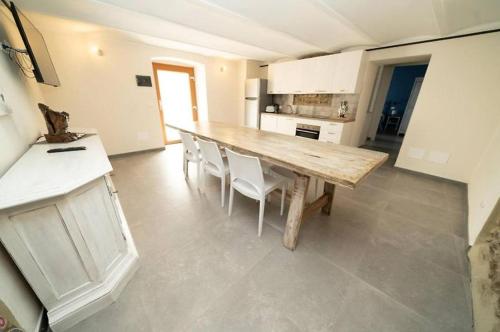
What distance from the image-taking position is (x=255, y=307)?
1173 mm

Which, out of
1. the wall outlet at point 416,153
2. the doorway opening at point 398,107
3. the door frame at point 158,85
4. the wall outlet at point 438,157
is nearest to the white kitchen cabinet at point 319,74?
the wall outlet at point 416,153

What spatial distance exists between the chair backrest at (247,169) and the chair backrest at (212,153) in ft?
0.90

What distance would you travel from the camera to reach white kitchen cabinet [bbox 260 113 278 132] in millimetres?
5094

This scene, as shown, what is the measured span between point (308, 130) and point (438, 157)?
2.39 m

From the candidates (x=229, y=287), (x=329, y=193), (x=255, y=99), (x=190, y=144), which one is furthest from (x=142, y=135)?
(x=329, y=193)

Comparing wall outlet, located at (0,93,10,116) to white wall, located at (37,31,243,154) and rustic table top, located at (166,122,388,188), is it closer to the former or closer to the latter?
rustic table top, located at (166,122,388,188)

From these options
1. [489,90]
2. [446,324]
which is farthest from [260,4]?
[489,90]

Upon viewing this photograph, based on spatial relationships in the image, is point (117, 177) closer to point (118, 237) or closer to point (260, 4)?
point (118, 237)

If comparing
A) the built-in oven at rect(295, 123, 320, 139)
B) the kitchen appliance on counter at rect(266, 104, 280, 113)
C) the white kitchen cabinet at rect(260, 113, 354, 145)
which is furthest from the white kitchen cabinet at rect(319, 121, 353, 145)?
the kitchen appliance on counter at rect(266, 104, 280, 113)

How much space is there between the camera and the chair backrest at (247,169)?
5.02ft

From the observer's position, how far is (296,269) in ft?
4.74

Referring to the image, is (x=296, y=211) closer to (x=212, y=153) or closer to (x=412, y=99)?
(x=212, y=153)

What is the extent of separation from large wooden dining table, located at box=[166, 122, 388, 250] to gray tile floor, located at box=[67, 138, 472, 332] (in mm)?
294

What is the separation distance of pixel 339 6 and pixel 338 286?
2953mm
